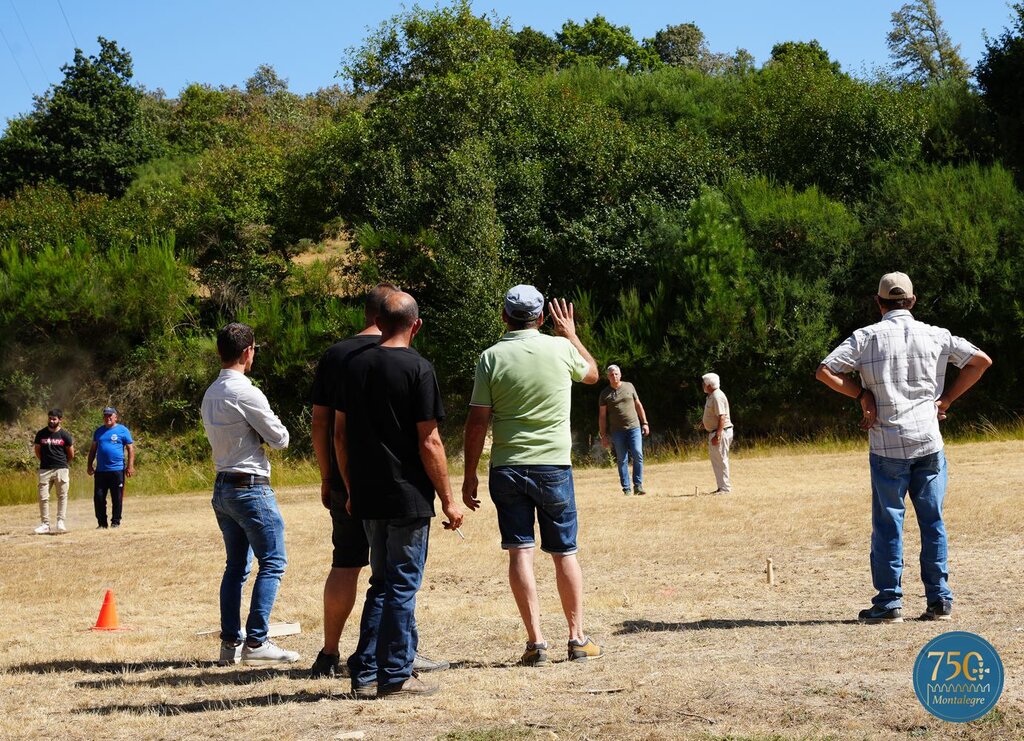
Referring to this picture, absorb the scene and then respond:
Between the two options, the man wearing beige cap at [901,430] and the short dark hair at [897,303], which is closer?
the man wearing beige cap at [901,430]

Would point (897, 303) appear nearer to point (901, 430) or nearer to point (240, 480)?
point (901, 430)

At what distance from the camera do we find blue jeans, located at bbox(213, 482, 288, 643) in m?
6.77

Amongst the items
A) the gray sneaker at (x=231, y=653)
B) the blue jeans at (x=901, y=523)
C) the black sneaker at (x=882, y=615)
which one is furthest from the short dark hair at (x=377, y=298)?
the black sneaker at (x=882, y=615)

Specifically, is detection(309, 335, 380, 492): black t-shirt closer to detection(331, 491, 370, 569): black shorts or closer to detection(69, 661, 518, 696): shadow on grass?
detection(331, 491, 370, 569): black shorts

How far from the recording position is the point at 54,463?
16.7 meters

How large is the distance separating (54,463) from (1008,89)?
29927 mm

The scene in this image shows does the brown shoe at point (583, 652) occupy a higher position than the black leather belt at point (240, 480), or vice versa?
the black leather belt at point (240, 480)

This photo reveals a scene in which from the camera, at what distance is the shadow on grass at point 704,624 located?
23.1 feet

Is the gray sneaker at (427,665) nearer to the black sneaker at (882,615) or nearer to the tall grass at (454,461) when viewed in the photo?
the black sneaker at (882,615)

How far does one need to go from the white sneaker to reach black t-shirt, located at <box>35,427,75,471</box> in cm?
1090

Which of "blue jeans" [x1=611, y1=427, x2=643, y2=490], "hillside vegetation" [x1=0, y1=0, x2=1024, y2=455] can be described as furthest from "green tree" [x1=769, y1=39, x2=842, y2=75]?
"blue jeans" [x1=611, y1=427, x2=643, y2=490]

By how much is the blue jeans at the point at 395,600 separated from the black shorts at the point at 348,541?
1.46ft

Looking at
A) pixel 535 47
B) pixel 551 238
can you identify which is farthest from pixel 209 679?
pixel 535 47

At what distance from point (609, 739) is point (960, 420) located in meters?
27.9
